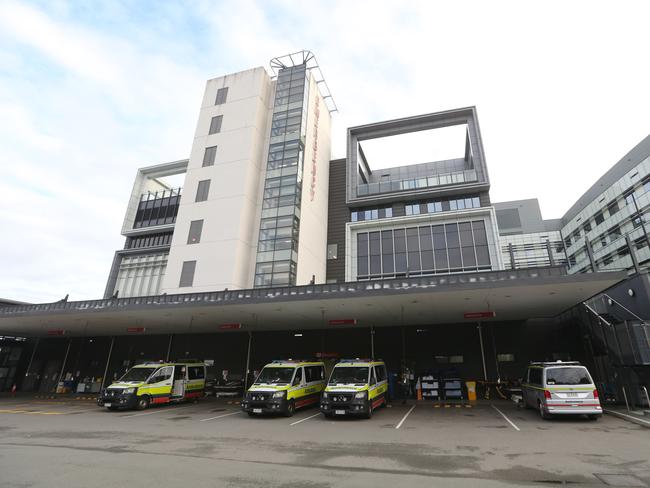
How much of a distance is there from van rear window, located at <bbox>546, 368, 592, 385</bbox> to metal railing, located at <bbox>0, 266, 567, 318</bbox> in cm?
388

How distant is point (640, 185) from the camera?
45281mm

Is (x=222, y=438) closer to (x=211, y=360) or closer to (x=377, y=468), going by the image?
(x=377, y=468)

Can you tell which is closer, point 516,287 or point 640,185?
point 516,287

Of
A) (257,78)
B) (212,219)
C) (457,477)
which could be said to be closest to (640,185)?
(257,78)

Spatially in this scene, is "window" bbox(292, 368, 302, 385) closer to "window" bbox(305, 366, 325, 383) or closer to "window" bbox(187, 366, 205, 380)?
"window" bbox(305, 366, 325, 383)

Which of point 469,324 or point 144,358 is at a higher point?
point 469,324

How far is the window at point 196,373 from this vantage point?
759 inches

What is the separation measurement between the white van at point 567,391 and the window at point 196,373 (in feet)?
53.8

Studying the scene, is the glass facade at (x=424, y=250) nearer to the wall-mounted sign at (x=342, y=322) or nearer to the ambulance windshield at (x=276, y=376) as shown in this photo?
the wall-mounted sign at (x=342, y=322)

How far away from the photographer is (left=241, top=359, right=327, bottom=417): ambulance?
13.3 m

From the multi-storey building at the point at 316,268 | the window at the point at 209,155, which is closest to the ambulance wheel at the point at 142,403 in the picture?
the multi-storey building at the point at 316,268

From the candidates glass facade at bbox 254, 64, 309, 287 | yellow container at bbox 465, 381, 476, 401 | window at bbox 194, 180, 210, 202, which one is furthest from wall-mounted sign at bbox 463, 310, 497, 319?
window at bbox 194, 180, 210, 202

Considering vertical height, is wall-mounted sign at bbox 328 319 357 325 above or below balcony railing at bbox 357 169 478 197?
below

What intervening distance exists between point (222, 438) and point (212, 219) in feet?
80.6
